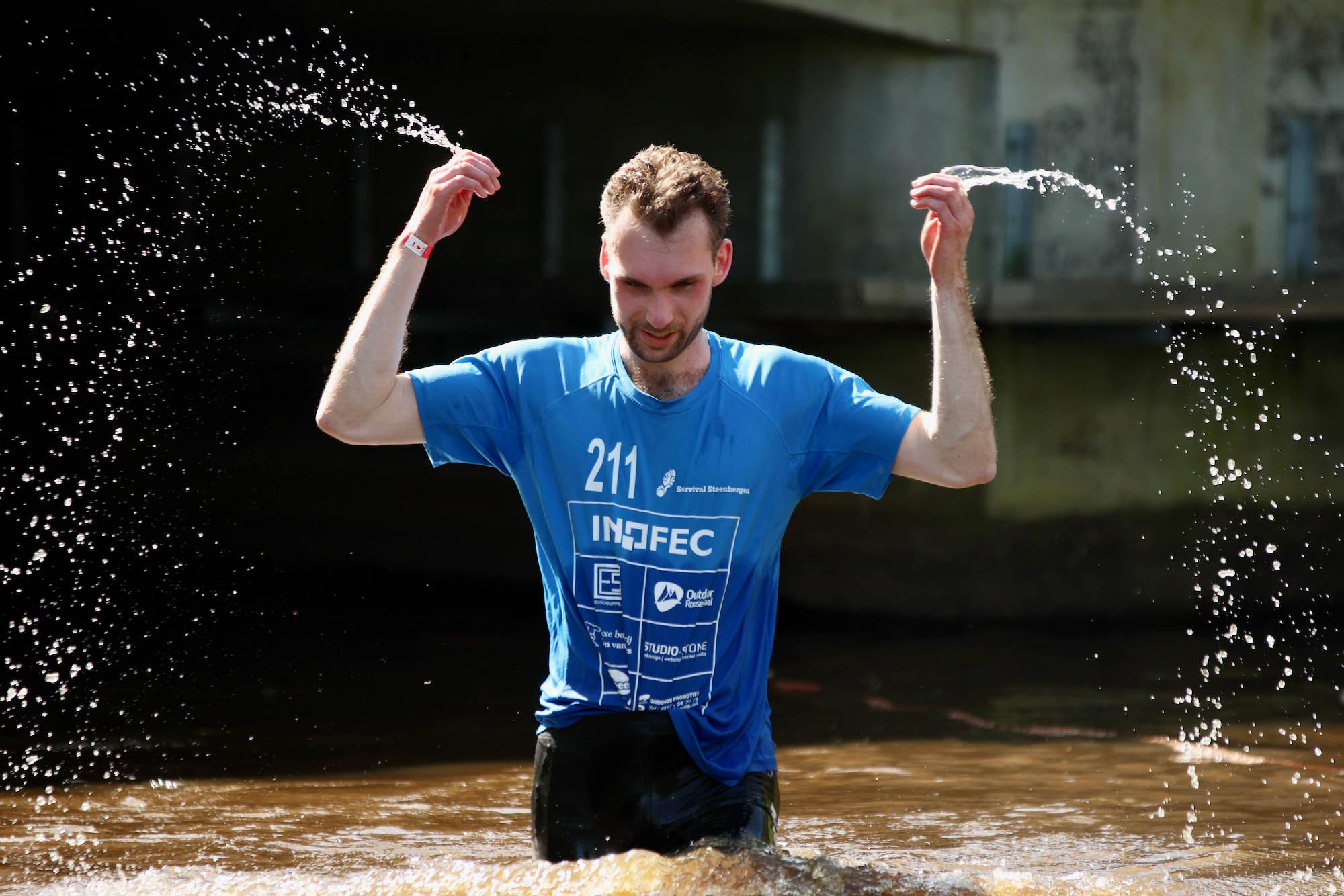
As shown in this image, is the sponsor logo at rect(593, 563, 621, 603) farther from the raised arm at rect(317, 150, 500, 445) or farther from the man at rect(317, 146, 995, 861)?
the raised arm at rect(317, 150, 500, 445)

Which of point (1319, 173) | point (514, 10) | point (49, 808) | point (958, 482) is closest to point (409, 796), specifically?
point (49, 808)

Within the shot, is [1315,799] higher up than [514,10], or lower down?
lower down

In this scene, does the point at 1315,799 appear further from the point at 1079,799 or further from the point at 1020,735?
the point at 1020,735

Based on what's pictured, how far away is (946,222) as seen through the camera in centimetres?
329

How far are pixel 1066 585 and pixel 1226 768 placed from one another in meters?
4.03

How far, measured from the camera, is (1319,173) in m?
10.6

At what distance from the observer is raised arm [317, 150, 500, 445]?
10.9 ft

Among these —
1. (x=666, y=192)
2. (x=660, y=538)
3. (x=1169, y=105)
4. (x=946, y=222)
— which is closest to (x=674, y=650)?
(x=660, y=538)

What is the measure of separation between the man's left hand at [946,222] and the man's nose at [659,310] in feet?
1.85

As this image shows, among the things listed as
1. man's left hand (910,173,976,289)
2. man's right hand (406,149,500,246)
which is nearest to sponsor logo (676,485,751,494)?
man's left hand (910,173,976,289)

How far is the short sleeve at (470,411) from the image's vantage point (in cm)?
346

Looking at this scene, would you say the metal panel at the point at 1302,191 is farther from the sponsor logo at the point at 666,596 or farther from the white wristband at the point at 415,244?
the white wristband at the point at 415,244

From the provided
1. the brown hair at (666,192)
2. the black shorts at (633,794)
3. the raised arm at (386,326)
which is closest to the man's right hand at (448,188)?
the raised arm at (386,326)

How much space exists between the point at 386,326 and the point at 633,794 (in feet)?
3.86
